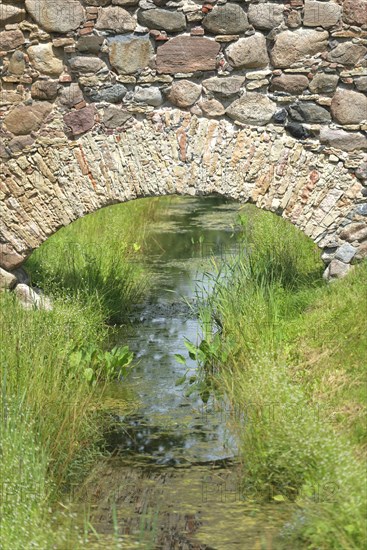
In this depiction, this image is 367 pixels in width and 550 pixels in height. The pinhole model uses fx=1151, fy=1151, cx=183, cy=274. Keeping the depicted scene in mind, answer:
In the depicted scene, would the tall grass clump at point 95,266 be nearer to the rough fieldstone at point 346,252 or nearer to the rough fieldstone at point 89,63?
the rough fieldstone at point 89,63

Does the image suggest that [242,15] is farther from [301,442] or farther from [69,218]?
[301,442]

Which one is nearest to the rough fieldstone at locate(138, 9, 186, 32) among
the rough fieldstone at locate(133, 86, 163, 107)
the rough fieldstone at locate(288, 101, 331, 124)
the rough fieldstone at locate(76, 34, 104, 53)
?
the rough fieldstone at locate(76, 34, 104, 53)

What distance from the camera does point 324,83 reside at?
7.61 meters

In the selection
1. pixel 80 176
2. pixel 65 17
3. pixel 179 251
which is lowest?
pixel 179 251

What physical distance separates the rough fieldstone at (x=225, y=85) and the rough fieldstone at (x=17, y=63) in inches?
49.6

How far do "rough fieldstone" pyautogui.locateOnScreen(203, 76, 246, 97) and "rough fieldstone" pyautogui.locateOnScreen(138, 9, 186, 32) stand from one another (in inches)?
15.7

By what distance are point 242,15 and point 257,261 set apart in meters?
2.10

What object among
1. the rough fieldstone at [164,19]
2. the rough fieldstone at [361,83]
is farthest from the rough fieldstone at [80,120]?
the rough fieldstone at [361,83]

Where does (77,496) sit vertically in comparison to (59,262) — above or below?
above

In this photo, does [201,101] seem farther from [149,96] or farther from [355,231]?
[355,231]

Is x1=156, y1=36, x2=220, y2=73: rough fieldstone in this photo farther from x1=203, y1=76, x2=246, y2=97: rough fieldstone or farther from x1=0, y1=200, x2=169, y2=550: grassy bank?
x1=0, y1=200, x2=169, y2=550: grassy bank

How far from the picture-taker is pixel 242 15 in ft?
24.8

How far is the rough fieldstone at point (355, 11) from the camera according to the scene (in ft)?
24.6

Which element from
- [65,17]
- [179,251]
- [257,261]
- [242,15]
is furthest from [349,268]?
[179,251]
